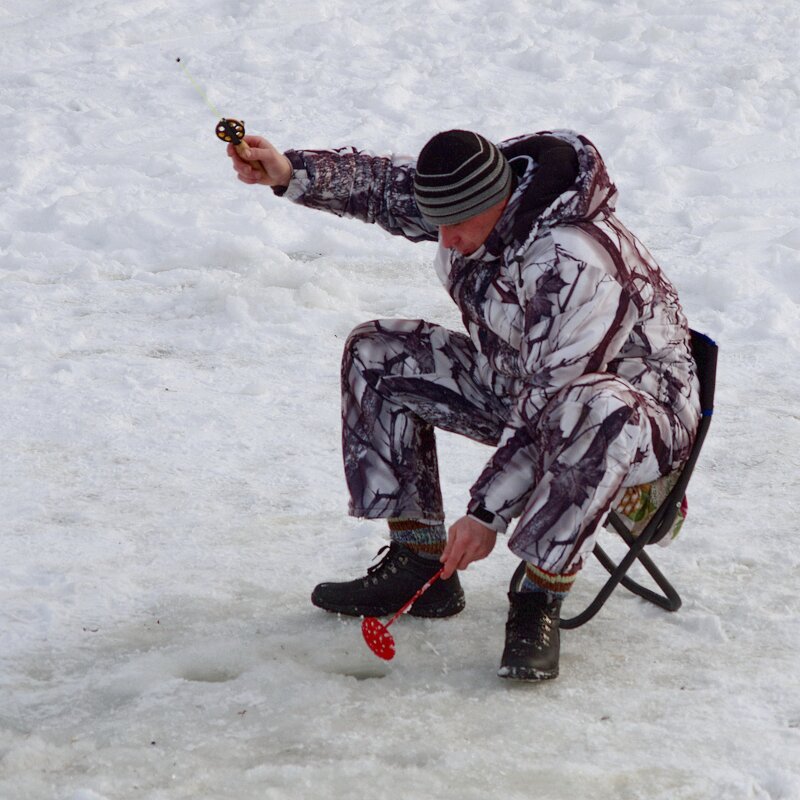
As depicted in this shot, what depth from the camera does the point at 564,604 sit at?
3424mm

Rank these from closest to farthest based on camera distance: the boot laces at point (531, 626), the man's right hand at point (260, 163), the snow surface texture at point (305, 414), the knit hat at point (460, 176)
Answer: the snow surface texture at point (305, 414), the knit hat at point (460, 176), the boot laces at point (531, 626), the man's right hand at point (260, 163)

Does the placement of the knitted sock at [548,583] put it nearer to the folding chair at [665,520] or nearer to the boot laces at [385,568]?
the folding chair at [665,520]

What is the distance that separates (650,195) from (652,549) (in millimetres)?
4111

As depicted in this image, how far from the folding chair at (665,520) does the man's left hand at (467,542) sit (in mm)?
411

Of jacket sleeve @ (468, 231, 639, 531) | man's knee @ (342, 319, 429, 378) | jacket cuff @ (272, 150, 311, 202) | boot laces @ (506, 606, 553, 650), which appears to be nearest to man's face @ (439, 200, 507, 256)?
jacket sleeve @ (468, 231, 639, 531)

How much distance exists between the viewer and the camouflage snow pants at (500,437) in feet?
9.05

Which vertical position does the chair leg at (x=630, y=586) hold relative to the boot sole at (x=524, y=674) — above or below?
above

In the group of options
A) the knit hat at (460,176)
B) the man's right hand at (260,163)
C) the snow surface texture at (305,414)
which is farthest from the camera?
the man's right hand at (260,163)

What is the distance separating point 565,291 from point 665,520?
67cm

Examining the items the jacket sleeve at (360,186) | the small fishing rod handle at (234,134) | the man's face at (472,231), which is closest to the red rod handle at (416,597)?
the man's face at (472,231)

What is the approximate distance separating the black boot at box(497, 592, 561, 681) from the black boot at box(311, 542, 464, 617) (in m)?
0.28

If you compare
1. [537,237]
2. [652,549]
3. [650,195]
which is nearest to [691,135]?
[650,195]

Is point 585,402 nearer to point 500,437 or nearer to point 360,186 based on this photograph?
point 500,437

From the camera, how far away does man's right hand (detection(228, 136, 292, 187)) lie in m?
3.35
